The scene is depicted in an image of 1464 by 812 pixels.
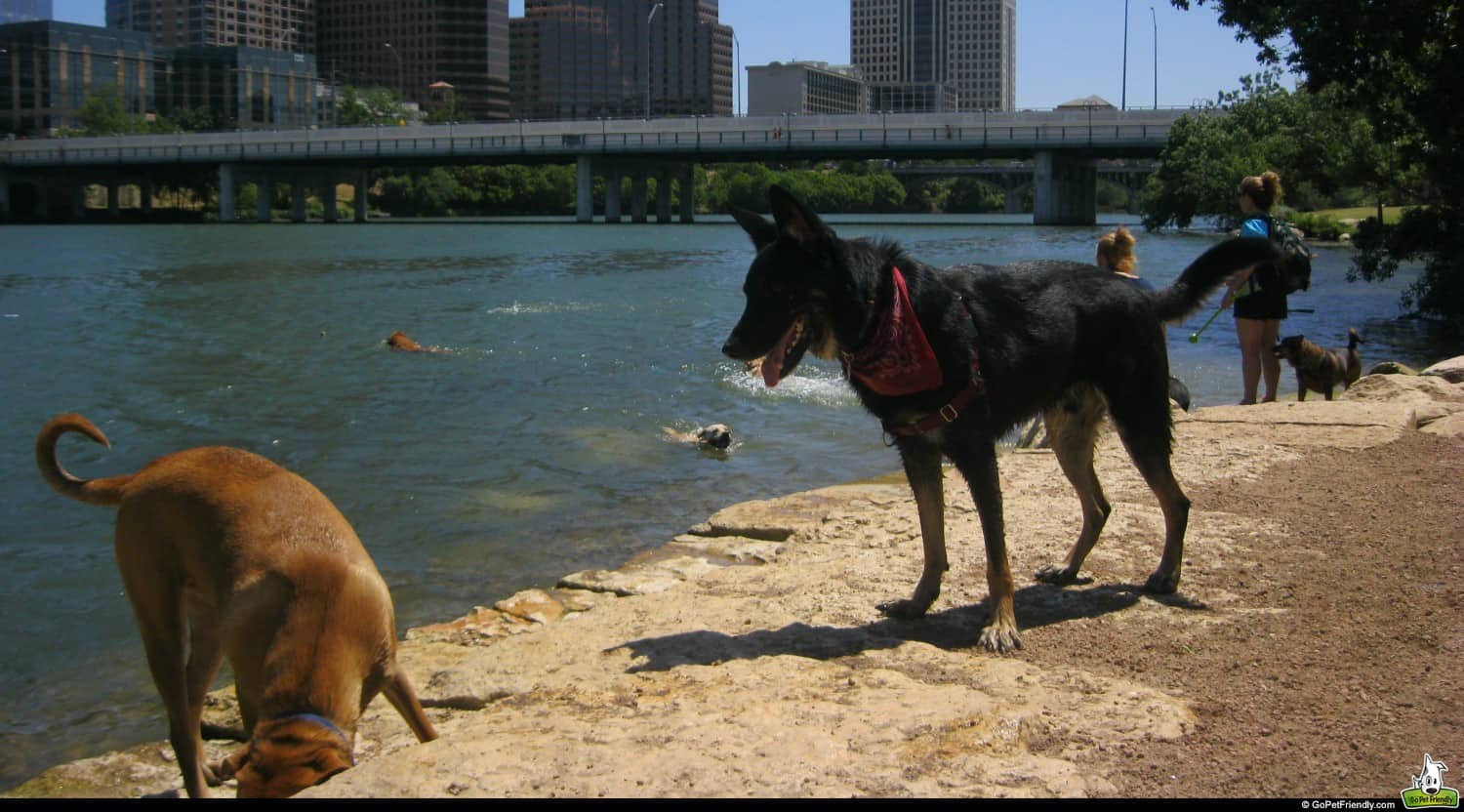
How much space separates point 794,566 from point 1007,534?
1.27 m

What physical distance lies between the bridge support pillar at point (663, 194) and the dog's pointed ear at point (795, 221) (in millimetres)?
103106

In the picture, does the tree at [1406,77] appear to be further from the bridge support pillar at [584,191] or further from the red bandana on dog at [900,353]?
the bridge support pillar at [584,191]

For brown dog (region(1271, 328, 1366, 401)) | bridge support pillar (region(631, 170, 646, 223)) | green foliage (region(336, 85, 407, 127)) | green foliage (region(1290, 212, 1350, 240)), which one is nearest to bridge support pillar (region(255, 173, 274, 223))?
bridge support pillar (region(631, 170, 646, 223))

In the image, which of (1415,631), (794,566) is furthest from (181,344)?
(1415,631)

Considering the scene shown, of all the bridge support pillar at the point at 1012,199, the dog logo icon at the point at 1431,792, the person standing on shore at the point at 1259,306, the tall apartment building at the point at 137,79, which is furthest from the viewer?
the tall apartment building at the point at 137,79

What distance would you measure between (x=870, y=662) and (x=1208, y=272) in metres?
2.71

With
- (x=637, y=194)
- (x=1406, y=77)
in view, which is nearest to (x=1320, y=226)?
(x=1406, y=77)

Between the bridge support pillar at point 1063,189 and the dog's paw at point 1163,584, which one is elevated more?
the bridge support pillar at point 1063,189

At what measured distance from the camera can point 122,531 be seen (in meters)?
4.77

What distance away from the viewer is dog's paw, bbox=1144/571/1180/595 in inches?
240

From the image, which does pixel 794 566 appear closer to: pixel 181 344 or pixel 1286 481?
pixel 1286 481

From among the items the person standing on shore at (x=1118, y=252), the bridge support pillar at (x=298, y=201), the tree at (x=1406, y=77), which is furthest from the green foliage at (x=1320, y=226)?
A: the bridge support pillar at (x=298, y=201)

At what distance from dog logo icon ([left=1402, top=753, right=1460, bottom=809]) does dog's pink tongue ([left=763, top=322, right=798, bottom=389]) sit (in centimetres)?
272

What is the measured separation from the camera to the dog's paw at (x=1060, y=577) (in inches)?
251
